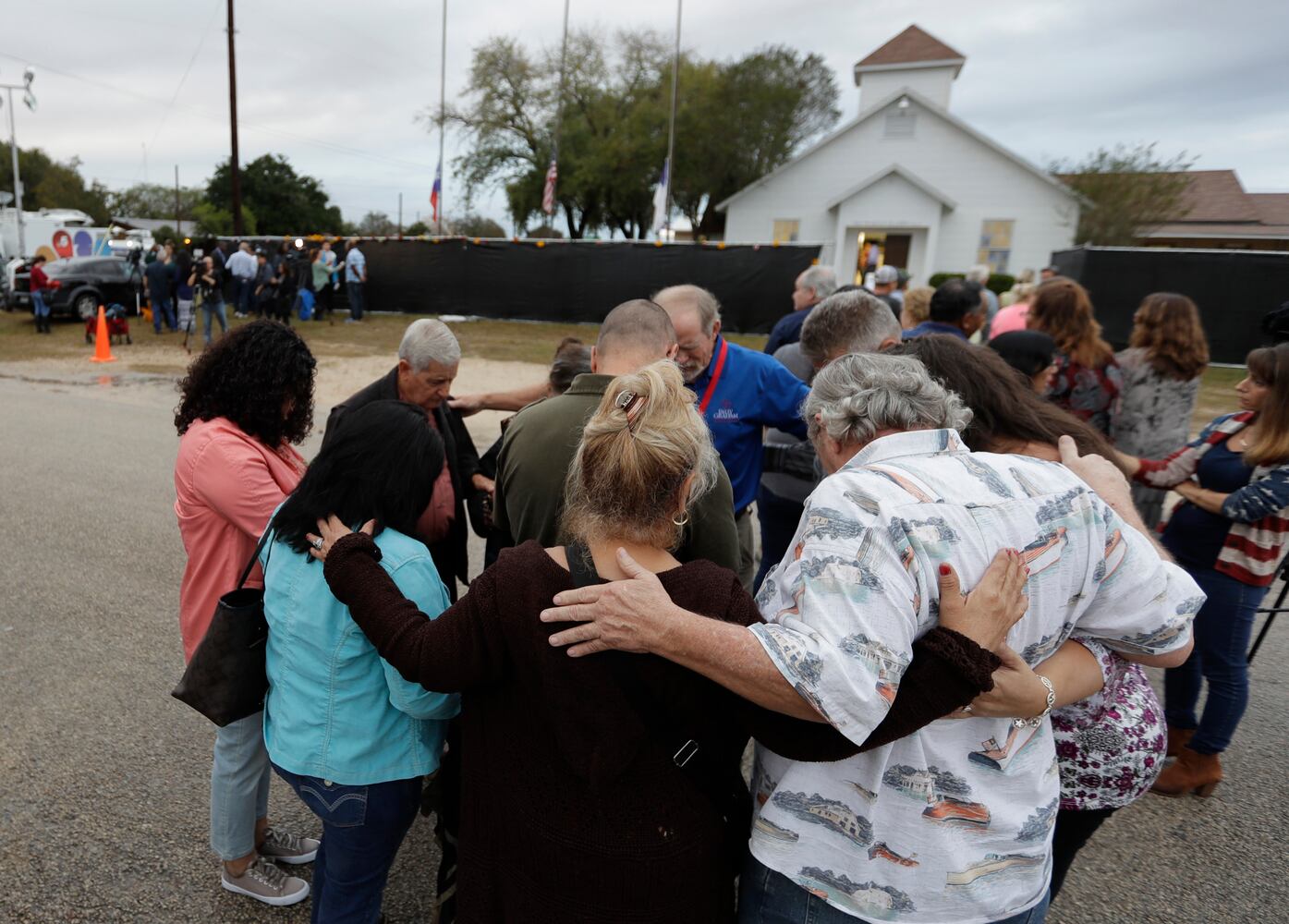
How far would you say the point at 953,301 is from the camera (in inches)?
169

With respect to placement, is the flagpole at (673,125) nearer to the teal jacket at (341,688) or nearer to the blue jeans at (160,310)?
the blue jeans at (160,310)

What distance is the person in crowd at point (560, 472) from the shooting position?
2.07 meters

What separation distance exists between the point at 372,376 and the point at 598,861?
477 inches

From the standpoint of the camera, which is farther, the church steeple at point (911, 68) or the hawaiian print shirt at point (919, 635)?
the church steeple at point (911, 68)

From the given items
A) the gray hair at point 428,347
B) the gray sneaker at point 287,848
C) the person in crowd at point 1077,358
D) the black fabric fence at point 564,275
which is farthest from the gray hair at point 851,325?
the black fabric fence at point 564,275

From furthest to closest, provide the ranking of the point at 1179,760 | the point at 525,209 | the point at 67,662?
1. the point at 525,209
2. the point at 67,662
3. the point at 1179,760

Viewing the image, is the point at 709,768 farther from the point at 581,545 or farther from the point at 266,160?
the point at 266,160

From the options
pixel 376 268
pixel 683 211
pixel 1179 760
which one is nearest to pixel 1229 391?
pixel 1179 760

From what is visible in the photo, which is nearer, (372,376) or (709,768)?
(709,768)

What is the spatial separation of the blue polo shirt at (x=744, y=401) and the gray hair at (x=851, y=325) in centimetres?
21

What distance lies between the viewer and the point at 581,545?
57.4 inches

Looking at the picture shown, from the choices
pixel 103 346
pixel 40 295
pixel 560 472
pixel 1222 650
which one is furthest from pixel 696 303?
pixel 40 295

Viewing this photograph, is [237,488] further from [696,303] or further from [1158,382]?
[1158,382]

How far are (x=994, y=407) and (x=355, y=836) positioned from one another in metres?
1.95
